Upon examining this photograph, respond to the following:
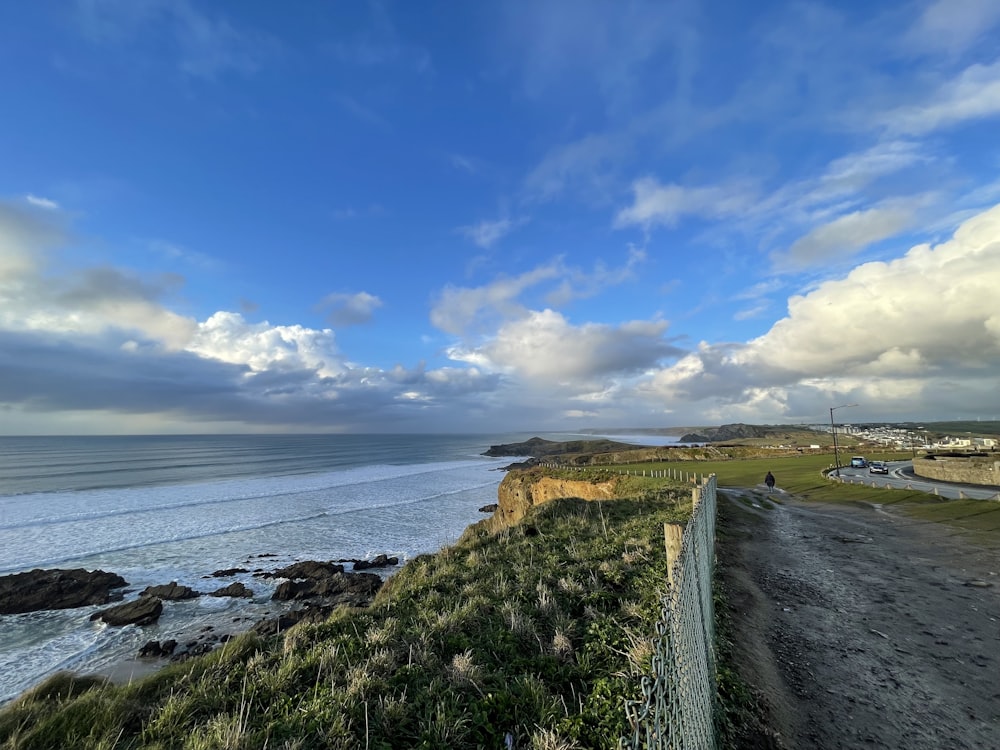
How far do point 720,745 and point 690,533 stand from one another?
231cm

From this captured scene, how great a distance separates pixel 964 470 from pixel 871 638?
36.3 meters

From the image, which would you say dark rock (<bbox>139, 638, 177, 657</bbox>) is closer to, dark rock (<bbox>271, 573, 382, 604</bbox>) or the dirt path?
dark rock (<bbox>271, 573, 382, 604</bbox>)

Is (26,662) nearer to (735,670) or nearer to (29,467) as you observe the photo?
(735,670)

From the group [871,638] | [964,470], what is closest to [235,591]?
[871,638]

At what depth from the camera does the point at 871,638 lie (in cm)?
753

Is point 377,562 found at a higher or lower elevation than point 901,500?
lower

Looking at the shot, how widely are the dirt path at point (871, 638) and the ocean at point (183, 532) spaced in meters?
16.4

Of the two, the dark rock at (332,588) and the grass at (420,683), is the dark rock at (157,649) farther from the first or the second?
the grass at (420,683)

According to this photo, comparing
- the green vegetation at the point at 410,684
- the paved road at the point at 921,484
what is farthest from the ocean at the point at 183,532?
the paved road at the point at 921,484

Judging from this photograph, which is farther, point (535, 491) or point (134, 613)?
point (535, 491)

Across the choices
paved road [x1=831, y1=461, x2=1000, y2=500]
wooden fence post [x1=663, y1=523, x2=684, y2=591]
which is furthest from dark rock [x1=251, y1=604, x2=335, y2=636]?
paved road [x1=831, y1=461, x2=1000, y2=500]

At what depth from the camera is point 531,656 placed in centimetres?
572

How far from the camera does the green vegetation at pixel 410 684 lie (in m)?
4.27

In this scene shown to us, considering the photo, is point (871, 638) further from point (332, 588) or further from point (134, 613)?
point (134, 613)
